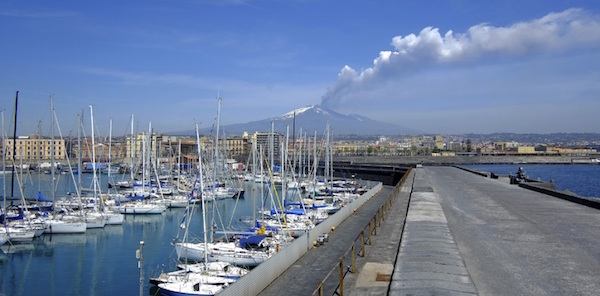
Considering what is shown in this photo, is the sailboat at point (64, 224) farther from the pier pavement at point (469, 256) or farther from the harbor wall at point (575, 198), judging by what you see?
the harbor wall at point (575, 198)

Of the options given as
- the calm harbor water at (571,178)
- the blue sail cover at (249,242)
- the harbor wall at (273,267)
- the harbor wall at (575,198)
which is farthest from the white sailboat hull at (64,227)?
the calm harbor water at (571,178)

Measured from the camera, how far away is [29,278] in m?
24.3

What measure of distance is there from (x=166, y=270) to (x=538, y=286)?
17.9 m

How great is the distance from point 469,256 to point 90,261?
21052mm

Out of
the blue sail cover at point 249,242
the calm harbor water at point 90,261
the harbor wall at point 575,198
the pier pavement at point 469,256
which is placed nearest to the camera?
the pier pavement at point 469,256

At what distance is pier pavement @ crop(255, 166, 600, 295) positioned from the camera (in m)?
9.58

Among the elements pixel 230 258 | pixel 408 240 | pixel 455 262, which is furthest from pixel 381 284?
pixel 230 258

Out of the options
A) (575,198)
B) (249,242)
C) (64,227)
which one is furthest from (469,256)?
(64,227)

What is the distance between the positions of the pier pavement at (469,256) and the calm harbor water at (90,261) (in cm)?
955

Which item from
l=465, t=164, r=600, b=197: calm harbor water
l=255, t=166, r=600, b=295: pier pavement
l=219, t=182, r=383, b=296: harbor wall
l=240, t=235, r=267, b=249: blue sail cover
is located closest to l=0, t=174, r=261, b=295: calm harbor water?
l=240, t=235, r=267, b=249: blue sail cover

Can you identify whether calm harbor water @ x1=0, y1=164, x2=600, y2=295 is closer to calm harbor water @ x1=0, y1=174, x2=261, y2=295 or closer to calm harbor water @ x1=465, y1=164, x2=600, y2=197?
calm harbor water @ x1=0, y1=174, x2=261, y2=295

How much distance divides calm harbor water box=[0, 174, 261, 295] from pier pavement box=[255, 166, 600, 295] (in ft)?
31.3

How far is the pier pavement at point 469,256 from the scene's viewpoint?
9578 mm

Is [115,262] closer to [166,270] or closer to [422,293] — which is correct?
[166,270]
